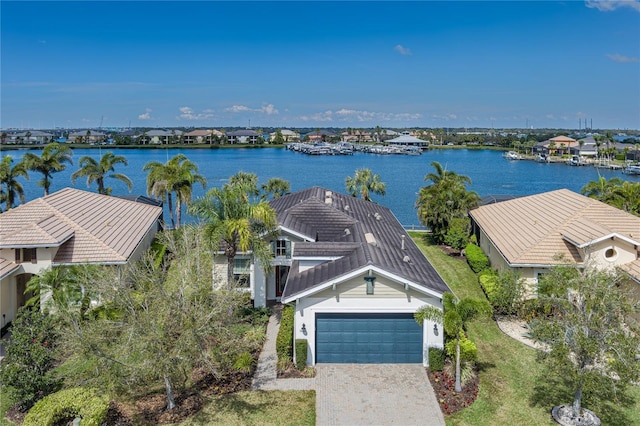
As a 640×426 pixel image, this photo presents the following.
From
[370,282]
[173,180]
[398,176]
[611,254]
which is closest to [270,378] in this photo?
[370,282]

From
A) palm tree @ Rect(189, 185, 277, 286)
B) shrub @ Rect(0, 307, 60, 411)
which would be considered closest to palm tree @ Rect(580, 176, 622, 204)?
palm tree @ Rect(189, 185, 277, 286)

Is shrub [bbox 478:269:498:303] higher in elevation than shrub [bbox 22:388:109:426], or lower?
higher

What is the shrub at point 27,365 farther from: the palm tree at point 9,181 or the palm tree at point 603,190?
the palm tree at point 603,190

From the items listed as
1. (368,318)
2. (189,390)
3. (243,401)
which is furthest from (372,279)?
(189,390)

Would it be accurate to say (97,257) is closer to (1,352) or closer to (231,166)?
(1,352)

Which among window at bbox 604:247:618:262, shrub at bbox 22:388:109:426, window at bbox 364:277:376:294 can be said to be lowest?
shrub at bbox 22:388:109:426

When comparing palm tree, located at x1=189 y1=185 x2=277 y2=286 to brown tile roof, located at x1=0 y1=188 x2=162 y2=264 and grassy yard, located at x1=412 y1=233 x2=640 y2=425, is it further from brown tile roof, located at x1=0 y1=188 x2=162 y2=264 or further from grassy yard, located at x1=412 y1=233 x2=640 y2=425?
grassy yard, located at x1=412 y1=233 x2=640 y2=425

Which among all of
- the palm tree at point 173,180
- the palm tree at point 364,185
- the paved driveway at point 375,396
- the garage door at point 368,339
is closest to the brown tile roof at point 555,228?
the garage door at point 368,339

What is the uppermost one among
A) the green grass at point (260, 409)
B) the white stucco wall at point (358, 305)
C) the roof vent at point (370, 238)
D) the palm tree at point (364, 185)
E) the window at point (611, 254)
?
the palm tree at point (364, 185)
